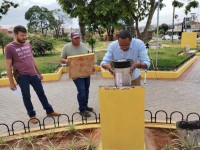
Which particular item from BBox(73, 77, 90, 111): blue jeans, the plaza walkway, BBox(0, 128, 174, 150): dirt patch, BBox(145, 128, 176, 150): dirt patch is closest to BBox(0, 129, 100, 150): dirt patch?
BBox(0, 128, 174, 150): dirt patch

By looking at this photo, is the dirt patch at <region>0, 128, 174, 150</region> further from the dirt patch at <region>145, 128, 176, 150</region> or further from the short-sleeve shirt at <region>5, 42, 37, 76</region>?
the short-sleeve shirt at <region>5, 42, 37, 76</region>

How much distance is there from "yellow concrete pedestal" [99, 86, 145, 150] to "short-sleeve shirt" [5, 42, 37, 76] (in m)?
2.10

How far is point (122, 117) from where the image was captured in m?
3.42

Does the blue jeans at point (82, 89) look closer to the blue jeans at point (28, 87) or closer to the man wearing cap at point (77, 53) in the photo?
the man wearing cap at point (77, 53)

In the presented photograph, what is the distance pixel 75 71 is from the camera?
16.6ft

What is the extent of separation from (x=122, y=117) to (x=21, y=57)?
2396mm

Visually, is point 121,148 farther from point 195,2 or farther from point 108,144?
point 195,2

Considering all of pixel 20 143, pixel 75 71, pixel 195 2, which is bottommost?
pixel 20 143

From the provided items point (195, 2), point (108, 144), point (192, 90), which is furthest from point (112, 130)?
point (195, 2)

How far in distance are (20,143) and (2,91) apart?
4.37 metres

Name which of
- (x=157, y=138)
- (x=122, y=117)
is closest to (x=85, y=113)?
(x=157, y=138)

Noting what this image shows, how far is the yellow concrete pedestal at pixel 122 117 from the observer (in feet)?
10.9

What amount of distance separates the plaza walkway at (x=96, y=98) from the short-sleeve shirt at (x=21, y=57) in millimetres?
1146

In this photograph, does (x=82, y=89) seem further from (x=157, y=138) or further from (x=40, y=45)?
(x=40, y=45)
